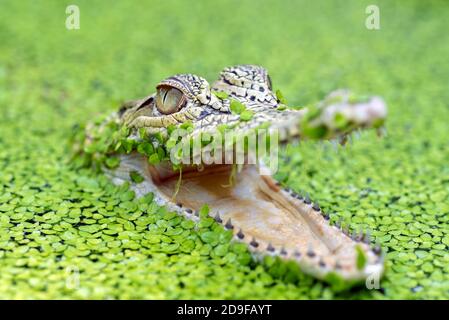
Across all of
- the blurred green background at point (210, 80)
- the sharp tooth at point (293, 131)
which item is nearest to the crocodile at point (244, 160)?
the sharp tooth at point (293, 131)

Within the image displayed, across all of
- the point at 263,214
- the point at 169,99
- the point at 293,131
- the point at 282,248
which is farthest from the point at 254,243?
the point at 169,99

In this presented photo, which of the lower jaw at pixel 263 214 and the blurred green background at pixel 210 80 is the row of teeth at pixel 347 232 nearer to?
the lower jaw at pixel 263 214

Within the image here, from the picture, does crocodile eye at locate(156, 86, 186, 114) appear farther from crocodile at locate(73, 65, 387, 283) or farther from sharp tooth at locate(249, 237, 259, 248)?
sharp tooth at locate(249, 237, 259, 248)

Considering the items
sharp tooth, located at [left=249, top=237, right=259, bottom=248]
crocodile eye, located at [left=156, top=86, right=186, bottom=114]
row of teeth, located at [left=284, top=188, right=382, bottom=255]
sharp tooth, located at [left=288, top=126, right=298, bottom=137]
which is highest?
crocodile eye, located at [left=156, top=86, right=186, bottom=114]

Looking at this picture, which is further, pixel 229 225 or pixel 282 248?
pixel 229 225

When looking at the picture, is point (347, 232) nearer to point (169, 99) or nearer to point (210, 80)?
point (169, 99)

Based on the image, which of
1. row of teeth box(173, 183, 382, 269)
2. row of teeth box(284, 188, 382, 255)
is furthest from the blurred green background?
row of teeth box(284, 188, 382, 255)
